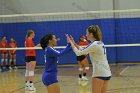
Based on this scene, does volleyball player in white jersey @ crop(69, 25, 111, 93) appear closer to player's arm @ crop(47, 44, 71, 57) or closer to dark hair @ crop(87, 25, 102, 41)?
dark hair @ crop(87, 25, 102, 41)

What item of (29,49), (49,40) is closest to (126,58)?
(29,49)

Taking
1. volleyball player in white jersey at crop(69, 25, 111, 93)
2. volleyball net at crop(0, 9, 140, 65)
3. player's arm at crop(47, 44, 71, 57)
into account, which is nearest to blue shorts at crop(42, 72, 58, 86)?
player's arm at crop(47, 44, 71, 57)

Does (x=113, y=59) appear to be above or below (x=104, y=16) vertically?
below

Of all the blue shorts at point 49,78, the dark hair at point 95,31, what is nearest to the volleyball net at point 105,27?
the blue shorts at point 49,78

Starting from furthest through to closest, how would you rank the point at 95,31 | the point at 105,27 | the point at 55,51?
the point at 105,27
the point at 55,51
the point at 95,31

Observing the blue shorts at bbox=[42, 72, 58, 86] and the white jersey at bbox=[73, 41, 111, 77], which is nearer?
the white jersey at bbox=[73, 41, 111, 77]

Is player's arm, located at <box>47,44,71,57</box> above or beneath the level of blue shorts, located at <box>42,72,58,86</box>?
above

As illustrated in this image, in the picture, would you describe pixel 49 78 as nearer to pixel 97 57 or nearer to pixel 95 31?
pixel 97 57

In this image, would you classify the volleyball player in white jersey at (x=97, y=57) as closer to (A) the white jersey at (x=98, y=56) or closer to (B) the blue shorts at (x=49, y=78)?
(A) the white jersey at (x=98, y=56)

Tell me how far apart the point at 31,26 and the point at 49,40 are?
572 inches

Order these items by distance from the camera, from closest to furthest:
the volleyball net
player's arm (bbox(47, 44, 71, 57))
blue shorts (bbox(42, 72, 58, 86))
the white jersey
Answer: the white jersey, player's arm (bbox(47, 44, 71, 57)), blue shorts (bbox(42, 72, 58, 86)), the volleyball net

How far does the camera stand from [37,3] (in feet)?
69.8

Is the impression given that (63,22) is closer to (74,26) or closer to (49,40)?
(74,26)

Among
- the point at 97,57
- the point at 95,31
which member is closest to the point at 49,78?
the point at 97,57
